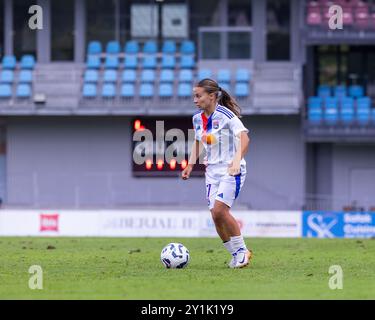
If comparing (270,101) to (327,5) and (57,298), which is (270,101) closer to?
(327,5)

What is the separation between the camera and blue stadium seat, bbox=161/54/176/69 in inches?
1535

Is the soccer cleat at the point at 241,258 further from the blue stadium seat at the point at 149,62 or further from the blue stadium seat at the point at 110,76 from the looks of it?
the blue stadium seat at the point at 149,62

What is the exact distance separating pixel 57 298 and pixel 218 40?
28.9m

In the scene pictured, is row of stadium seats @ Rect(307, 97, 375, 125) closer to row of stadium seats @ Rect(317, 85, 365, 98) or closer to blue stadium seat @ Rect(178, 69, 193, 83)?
row of stadium seats @ Rect(317, 85, 365, 98)

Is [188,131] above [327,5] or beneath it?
beneath

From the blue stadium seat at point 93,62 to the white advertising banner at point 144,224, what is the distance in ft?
32.0

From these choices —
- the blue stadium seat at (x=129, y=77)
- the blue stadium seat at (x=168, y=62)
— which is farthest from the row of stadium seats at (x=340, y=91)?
the blue stadium seat at (x=129, y=77)

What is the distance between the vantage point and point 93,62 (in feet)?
129

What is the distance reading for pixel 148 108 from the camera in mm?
38156

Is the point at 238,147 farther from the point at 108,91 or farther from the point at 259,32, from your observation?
the point at 259,32

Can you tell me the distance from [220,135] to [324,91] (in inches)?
1003

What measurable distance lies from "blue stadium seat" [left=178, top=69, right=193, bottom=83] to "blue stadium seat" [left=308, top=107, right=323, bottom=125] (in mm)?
4217

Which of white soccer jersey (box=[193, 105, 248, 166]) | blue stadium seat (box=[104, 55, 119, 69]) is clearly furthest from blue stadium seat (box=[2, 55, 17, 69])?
white soccer jersey (box=[193, 105, 248, 166])
